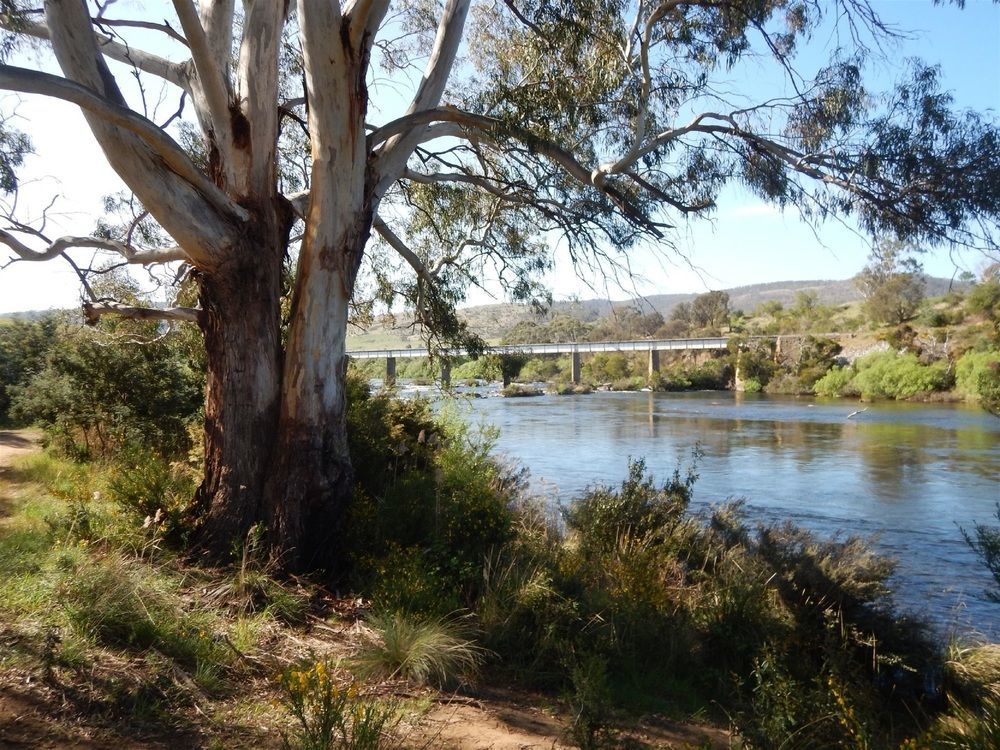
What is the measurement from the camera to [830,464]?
15.5 meters

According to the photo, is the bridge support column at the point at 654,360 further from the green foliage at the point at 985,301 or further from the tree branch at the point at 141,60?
the tree branch at the point at 141,60

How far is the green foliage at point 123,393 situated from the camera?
9.09 meters

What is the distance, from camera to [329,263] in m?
5.45

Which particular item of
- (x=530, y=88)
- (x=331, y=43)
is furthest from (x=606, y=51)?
(x=331, y=43)

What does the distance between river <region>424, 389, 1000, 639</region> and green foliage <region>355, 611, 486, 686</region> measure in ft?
14.3

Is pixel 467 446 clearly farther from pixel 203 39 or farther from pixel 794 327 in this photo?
pixel 794 327

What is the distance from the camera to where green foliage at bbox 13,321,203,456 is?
909 centimetres

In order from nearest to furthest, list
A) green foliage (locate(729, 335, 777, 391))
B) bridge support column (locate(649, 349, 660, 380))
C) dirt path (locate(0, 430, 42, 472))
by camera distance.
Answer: dirt path (locate(0, 430, 42, 472)), green foliage (locate(729, 335, 777, 391)), bridge support column (locate(649, 349, 660, 380))

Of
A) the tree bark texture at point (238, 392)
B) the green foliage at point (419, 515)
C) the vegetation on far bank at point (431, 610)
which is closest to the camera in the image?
the vegetation on far bank at point (431, 610)

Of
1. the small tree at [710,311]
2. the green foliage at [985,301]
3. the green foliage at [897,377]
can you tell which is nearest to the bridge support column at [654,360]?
the green foliage at [897,377]

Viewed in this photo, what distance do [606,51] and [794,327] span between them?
39.8m

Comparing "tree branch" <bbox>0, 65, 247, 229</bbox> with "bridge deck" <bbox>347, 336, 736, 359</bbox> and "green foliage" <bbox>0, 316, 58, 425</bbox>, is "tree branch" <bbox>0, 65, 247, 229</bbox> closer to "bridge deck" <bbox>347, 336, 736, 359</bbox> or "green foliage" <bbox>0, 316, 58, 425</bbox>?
"green foliage" <bbox>0, 316, 58, 425</bbox>

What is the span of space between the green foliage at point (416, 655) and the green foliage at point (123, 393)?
5.63m

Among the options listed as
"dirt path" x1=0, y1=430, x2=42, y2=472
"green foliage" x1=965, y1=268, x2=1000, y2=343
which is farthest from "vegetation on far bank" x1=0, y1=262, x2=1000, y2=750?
"green foliage" x1=965, y1=268, x2=1000, y2=343
